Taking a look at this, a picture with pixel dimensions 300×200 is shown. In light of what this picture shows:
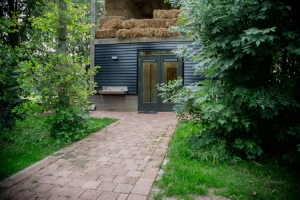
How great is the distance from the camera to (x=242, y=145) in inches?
118

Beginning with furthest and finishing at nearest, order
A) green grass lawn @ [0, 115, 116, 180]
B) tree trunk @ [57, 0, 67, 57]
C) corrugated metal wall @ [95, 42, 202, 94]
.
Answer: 1. corrugated metal wall @ [95, 42, 202, 94]
2. tree trunk @ [57, 0, 67, 57]
3. green grass lawn @ [0, 115, 116, 180]

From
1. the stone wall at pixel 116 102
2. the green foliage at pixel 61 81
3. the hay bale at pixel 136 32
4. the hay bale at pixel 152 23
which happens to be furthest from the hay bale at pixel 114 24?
the green foliage at pixel 61 81

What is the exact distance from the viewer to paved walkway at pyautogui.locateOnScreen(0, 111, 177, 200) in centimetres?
229

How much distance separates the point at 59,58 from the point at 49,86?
661mm

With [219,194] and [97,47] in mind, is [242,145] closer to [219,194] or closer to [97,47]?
[219,194]

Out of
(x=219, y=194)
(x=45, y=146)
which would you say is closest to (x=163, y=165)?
(x=219, y=194)

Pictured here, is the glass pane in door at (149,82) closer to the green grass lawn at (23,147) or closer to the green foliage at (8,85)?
the green grass lawn at (23,147)

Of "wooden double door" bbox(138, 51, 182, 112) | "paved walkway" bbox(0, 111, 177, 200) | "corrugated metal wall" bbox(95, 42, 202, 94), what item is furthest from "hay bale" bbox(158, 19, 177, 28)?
"paved walkway" bbox(0, 111, 177, 200)

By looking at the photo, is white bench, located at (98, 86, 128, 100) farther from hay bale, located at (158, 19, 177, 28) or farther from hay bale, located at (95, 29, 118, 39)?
hay bale, located at (158, 19, 177, 28)

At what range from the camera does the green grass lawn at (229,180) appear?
2.24 meters

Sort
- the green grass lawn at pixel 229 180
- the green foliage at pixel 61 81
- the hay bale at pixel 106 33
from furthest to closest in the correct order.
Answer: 1. the hay bale at pixel 106 33
2. the green foliage at pixel 61 81
3. the green grass lawn at pixel 229 180

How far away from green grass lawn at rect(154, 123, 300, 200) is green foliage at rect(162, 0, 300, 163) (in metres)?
0.25

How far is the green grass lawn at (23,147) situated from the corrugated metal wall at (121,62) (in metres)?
4.20

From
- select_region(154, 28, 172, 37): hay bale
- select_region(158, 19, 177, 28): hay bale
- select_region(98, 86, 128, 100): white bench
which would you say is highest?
select_region(158, 19, 177, 28): hay bale
